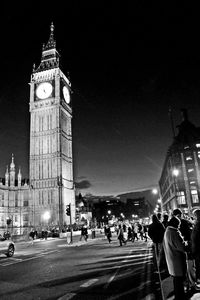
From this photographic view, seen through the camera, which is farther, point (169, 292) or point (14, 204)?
point (14, 204)

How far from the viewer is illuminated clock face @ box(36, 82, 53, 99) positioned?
8469 cm

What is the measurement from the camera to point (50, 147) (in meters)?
81.3

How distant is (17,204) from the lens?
85.9 metres

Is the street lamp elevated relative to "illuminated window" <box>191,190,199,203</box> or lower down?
lower down

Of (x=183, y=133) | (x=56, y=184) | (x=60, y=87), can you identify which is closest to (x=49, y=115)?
(x=60, y=87)

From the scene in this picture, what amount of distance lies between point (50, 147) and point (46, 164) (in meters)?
5.26

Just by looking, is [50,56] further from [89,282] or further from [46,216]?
[89,282]

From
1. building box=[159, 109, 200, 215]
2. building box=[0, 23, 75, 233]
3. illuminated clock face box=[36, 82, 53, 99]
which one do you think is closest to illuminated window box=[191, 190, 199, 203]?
building box=[159, 109, 200, 215]

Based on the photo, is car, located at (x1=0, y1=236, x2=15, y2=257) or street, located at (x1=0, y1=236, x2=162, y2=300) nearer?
street, located at (x1=0, y1=236, x2=162, y2=300)

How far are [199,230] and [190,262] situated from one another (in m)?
1.40

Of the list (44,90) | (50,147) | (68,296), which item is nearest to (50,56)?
(44,90)

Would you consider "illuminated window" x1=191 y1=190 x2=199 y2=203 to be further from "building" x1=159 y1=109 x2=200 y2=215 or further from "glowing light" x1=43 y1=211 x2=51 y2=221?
"glowing light" x1=43 y1=211 x2=51 y2=221

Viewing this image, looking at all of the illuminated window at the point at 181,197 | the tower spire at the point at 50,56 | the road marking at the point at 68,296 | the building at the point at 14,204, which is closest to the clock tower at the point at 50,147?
the tower spire at the point at 50,56

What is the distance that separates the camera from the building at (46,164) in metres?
76.1
